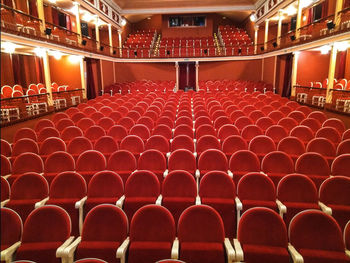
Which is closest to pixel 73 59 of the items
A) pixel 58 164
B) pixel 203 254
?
pixel 58 164

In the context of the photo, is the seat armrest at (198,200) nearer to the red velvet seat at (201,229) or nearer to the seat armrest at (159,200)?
the seat armrest at (159,200)

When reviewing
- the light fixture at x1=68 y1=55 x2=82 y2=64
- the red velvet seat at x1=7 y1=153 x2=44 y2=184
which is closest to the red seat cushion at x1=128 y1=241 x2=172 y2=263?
the red velvet seat at x1=7 y1=153 x2=44 y2=184

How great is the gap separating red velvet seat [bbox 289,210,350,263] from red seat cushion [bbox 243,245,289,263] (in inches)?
7.1

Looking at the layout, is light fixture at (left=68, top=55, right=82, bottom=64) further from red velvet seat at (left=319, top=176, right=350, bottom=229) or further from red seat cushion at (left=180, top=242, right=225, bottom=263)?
red velvet seat at (left=319, top=176, right=350, bottom=229)

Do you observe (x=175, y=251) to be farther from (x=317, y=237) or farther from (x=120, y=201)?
(x=317, y=237)

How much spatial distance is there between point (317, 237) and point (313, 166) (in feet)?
5.59

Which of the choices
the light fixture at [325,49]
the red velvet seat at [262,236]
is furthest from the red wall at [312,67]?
the red velvet seat at [262,236]

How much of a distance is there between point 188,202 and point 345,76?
12158 millimetres

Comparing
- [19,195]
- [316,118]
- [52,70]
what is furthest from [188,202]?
[52,70]

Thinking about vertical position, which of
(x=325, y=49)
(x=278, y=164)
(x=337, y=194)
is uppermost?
(x=325, y=49)

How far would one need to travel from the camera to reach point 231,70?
18719 mm

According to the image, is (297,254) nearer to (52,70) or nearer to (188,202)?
(188,202)

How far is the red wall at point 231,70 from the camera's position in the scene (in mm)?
18062

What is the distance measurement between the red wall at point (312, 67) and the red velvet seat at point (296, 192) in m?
11.3
